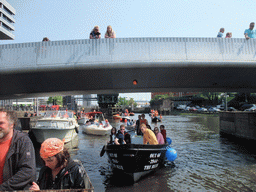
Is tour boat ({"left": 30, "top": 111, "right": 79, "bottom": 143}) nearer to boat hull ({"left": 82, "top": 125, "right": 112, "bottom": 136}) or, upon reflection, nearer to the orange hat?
boat hull ({"left": 82, "top": 125, "right": 112, "bottom": 136})

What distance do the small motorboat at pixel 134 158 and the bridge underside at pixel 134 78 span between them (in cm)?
396

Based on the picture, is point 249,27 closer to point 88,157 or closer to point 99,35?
point 99,35

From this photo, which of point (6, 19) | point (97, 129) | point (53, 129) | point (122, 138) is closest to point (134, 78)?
point (122, 138)

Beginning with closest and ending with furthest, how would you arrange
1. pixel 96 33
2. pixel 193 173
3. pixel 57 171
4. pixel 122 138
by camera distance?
pixel 57 171, pixel 96 33, pixel 122 138, pixel 193 173

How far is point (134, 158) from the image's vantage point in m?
10.7

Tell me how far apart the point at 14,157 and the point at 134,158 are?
26.4ft

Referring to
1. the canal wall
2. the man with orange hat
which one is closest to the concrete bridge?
the man with orange hat

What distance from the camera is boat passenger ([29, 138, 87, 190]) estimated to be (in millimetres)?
3010

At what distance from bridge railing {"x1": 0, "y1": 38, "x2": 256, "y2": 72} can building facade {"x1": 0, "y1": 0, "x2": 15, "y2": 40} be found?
109304 millimetres

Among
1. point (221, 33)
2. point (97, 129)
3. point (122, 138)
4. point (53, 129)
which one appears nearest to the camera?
point (122, 138)

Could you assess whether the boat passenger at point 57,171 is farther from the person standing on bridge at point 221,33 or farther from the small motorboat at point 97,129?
the small motorboat at point 97,129

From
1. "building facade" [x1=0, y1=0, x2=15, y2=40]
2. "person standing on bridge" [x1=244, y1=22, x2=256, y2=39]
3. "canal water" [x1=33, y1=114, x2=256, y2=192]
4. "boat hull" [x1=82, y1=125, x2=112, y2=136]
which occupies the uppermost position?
"building facade" [x1=0, y1=0, x2=15, y2=40]

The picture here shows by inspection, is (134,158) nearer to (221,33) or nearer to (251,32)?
(221,33)

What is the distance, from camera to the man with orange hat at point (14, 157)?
10.1ft
